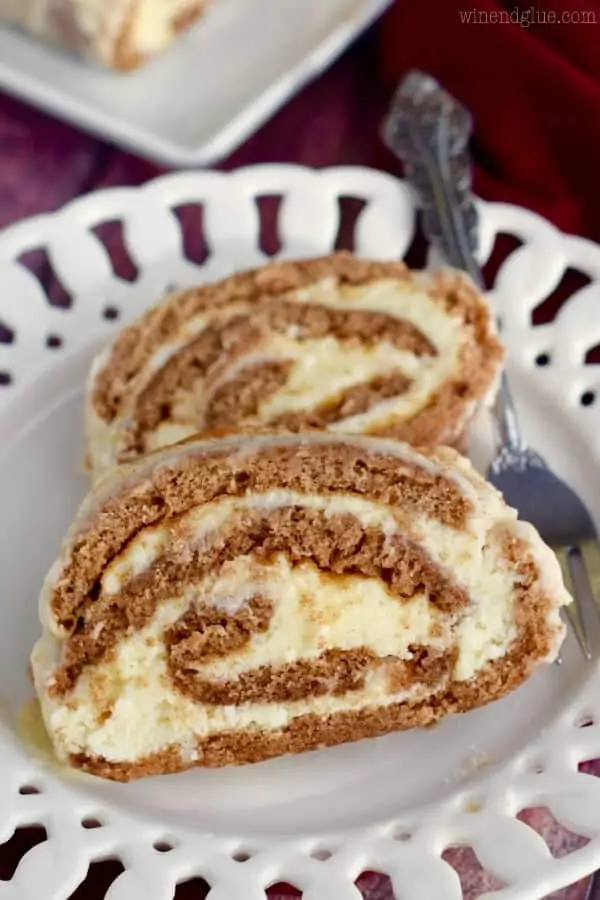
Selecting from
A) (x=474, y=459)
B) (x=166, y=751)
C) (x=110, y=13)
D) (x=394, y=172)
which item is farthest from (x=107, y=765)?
(x=110, y=13)

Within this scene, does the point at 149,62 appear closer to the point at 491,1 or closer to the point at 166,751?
→ the point at 491,1

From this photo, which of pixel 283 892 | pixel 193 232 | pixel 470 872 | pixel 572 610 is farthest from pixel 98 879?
pixel 193 232

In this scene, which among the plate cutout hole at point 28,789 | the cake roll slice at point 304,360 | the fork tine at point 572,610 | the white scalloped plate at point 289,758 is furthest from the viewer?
the cake roll slice at point 304,360

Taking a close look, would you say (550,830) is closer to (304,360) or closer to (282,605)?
(282,605)

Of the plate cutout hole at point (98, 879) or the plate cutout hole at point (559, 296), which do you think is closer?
the plate cutout hole at point (98, 879)

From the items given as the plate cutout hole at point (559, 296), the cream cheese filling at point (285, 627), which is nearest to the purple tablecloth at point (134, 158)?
the plate cutout hole at point (559, 296)

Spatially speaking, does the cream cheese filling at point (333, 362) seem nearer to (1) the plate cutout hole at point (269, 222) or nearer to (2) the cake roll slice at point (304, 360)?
(2) the cake roll slice at point (304, 360)

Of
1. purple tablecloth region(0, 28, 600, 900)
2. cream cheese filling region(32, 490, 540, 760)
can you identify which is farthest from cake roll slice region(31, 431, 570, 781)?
purple tablecloth region(0, 28, 600, 900)
